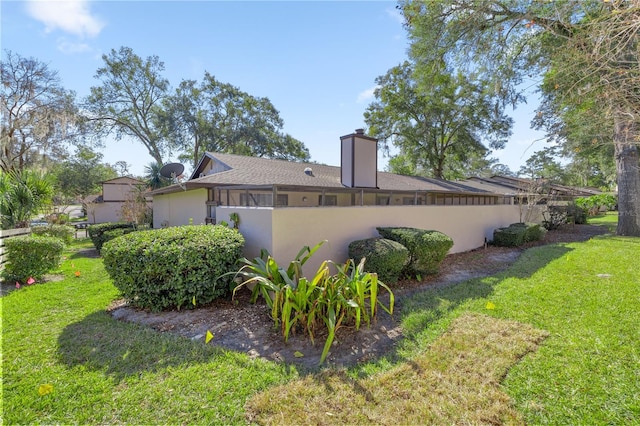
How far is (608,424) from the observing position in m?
2.28

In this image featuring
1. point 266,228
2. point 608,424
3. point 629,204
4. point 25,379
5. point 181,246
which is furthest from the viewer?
point 629,204

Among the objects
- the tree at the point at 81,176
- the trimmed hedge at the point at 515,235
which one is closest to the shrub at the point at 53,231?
the trimmed hedge at the point at 515,235

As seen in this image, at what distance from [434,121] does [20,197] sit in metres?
23.5

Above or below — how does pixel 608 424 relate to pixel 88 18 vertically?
below

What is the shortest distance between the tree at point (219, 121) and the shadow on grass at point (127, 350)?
77.0 ft

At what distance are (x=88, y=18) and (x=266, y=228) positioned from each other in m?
6.62

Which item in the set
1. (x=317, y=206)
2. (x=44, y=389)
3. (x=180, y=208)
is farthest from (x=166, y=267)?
(x=180, y=208)

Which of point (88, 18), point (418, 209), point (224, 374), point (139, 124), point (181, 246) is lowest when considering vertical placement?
point (224, 374)

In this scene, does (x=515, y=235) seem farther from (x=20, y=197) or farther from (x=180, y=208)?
(x=20, y=197)

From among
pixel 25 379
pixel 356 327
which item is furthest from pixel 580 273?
pixel 25 379

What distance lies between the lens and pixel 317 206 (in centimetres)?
656

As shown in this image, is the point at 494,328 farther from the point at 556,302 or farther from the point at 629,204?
the point at 629,204

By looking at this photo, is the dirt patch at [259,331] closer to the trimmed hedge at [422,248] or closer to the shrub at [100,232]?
the trimmed hedge at [422,248]

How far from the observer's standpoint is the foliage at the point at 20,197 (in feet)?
23.2
